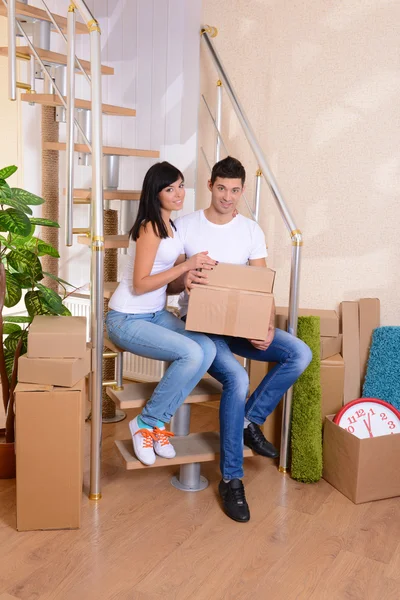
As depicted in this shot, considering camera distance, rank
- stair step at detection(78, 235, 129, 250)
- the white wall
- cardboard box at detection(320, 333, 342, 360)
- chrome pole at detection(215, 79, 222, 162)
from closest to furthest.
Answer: stair step at detection(78, 235, 129, 250) < cardboard box at detection(320, 333, 342, 360) < chrome pole at detection(215, 79, 222, 162) < the white wall

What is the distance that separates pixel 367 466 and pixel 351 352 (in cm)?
65

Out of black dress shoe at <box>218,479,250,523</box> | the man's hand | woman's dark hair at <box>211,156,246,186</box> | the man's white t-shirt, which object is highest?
woman's dark hair at <box>211,156,246,186</box>

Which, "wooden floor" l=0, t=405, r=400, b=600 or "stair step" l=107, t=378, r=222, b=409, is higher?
"stair step" l=107, t=378, r=222, b=409

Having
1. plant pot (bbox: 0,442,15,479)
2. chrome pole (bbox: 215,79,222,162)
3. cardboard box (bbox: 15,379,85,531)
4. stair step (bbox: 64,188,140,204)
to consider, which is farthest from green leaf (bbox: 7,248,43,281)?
chrome pole (bbox: 215,79,222,162)

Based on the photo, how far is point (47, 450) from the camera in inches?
86.7

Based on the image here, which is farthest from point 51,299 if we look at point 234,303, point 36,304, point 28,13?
point 28,13

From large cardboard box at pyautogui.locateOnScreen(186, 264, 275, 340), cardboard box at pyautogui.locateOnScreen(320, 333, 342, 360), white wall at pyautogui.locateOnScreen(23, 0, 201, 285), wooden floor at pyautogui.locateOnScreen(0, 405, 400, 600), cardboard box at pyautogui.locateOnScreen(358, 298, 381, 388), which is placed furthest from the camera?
white wall at pyautogui.locateOnScreen(23, 0, 201, 285)

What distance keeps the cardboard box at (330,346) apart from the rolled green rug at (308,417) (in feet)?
0.72

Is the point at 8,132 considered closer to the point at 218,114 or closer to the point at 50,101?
the point at 50,101

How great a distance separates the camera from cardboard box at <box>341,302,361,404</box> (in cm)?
302

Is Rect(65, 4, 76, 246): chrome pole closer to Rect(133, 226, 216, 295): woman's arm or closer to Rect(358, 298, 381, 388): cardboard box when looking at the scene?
Rect(133, 226, 216, 295): woman's arm

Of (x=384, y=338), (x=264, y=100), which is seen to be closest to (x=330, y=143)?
(x=264, y=100)

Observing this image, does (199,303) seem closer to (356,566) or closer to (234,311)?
(234,311)

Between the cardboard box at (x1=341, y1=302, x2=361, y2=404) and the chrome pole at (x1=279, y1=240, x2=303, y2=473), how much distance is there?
0.39 meters
